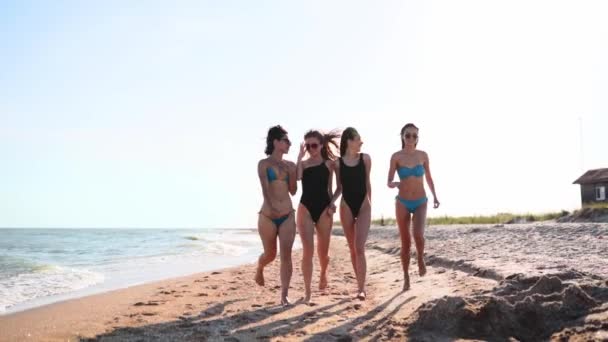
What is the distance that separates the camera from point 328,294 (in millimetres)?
7242

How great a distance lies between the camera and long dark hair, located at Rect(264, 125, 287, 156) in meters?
6.48

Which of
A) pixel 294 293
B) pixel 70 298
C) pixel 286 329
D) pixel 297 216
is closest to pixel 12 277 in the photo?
pixel 70 298

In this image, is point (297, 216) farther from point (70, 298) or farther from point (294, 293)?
point (70, 298)

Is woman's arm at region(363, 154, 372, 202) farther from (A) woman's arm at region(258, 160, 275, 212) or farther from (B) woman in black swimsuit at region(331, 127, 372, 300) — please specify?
(A) woman's arm at region(258, 160, 275, 212)

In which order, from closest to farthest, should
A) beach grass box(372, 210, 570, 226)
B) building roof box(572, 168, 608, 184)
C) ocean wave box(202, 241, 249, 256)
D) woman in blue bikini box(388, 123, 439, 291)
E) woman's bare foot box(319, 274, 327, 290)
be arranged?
woman in blue bikini box(388, 123, 439, 291) < woman's bare foot box(319, 274, 327, 290) < ocean wave box(202, 241, 249, 256) < beach grass box(372, 210, 570, 226) < building roof box(572, 168, 608, 184)

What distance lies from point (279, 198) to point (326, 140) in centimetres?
106

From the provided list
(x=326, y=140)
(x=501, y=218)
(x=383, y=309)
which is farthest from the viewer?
(x=501, y=218)

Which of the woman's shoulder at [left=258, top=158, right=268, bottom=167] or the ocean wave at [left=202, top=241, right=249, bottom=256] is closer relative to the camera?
the woman's shoulder at [left=258, top=158, right=268, bottom=167]

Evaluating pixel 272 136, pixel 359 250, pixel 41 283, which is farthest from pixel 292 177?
pixel 41 283

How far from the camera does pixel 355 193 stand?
662cm

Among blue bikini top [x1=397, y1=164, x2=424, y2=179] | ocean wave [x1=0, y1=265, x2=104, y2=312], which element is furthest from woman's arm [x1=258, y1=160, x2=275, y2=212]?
ocean wave [x1=0, y1=265, x2=104, y2=312]

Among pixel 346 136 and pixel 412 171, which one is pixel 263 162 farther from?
pixel 412 171

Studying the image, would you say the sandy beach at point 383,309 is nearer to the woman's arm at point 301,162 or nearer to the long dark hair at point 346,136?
the woman's arm at point 301,162

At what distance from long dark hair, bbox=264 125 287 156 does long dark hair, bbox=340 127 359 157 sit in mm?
764
